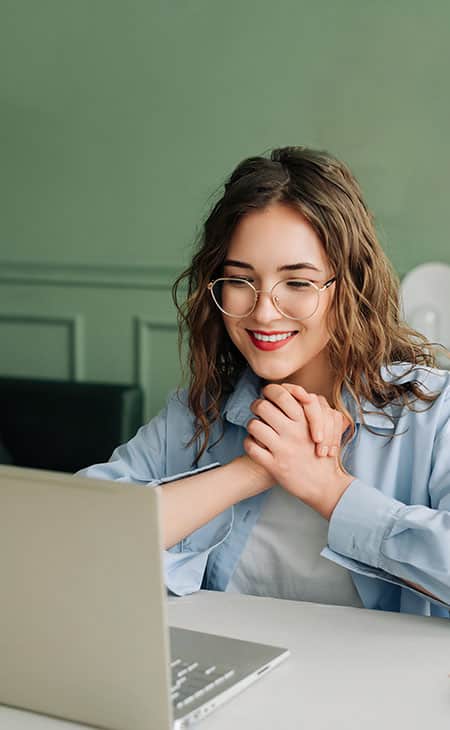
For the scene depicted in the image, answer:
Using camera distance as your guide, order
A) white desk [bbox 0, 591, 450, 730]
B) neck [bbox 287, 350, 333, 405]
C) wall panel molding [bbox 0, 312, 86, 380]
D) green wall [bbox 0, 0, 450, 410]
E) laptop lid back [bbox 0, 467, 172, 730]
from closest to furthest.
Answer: laptop lid back [bbox 0, 467, 172, 730] < white desk [bbox 0, 591, 450, 730] < neck [bbox 287, 350, 333, 405] < green wall [bbox 0, 0, 450, 410] < wall panel molding [bbox 0, 312, 86, 380]

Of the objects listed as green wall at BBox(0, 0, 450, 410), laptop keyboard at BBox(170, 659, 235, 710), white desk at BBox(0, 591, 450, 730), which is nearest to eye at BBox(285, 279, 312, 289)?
white desk at BBox(0, 591, 450, 730)

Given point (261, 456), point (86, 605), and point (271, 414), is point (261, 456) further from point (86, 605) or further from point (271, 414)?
point (86, 605)

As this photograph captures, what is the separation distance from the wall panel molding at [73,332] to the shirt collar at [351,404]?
80.0 inches

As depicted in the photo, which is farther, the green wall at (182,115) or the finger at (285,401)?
the green wall at (182,115)

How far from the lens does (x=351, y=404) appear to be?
1.60 m

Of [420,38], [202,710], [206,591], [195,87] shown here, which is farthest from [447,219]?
[202,710]

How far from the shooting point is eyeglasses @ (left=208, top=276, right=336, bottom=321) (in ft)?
5.02

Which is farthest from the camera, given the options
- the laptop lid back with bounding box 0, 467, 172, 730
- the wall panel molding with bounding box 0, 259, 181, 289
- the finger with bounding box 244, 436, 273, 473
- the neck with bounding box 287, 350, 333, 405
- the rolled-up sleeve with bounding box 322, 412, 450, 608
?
the wall panel molding with bounding box 0, 259, 181, 289

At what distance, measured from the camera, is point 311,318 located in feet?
5.08

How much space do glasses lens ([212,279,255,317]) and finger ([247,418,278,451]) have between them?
0.53 feet

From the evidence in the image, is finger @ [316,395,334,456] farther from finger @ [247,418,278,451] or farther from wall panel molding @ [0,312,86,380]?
wall panel molding @ [0,312,86,380]

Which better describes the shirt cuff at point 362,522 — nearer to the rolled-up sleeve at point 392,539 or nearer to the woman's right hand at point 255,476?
the rolled-up sleeve at point 392,539

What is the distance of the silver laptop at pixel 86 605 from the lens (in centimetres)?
92

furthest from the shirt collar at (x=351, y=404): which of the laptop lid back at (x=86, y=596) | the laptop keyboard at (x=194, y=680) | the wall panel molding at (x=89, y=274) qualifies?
the wall panel molding at (x=89, y=274)
